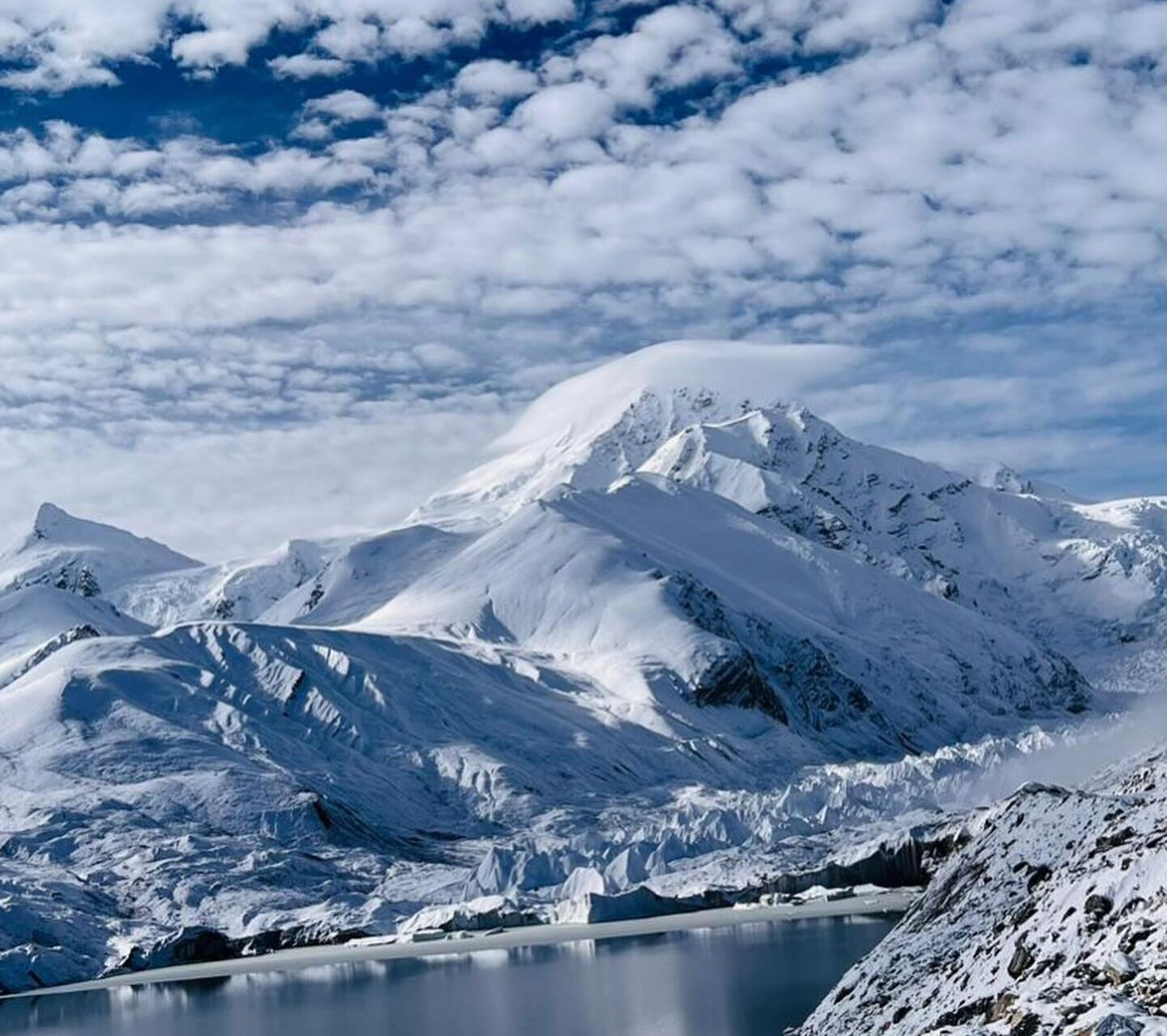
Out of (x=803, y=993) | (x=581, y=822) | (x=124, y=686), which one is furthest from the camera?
(x=124, y=686)

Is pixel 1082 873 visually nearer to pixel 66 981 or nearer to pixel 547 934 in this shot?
pixel 547 934

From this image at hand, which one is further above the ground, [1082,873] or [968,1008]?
[1082,873]

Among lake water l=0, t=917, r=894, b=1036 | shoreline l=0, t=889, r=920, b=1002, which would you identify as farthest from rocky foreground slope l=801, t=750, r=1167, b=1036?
shoreline l=0, t=889, r=920, b=1002

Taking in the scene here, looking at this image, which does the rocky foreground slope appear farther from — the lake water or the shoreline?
the shoreline

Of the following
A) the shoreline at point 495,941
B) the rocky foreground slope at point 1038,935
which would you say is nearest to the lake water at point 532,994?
the shoreline at point 495,941

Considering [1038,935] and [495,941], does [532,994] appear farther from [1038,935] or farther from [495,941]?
[1038,935]

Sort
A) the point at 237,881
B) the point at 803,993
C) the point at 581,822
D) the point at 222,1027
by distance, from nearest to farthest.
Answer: the point at 803,993
the point at 222,1027
the point at 237,881
the point at 581,822

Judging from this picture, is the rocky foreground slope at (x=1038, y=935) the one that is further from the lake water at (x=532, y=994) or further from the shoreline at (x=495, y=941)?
the shoreline at (x=495, y=941)

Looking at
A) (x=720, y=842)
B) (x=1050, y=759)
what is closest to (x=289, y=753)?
(x=720, y=842)
